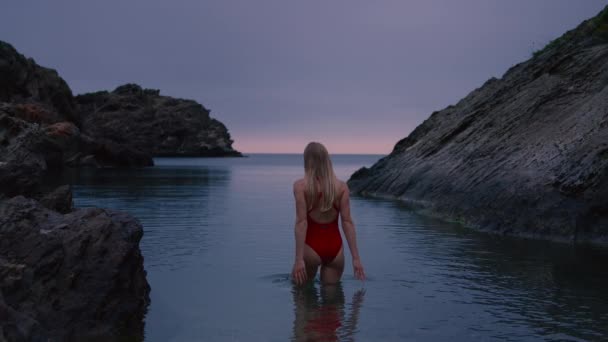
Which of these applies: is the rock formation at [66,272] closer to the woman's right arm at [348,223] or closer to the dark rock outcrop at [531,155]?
the woman's right arm at [348,223]

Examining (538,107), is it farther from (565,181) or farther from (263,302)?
(263,302)

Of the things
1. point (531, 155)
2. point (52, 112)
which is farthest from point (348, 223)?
point (52, 112)

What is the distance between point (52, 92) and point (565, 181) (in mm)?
74734

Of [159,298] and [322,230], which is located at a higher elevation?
[322,230]

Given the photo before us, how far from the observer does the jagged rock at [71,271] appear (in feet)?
22.6

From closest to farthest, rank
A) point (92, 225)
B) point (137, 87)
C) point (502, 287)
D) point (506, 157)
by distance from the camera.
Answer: point (92, 225)
point (502, 287)
point (506, 157)
point (137, 87)

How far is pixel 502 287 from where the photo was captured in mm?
10969

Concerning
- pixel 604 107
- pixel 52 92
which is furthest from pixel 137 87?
pixel 604 107

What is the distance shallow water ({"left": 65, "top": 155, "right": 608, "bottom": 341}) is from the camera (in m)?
8.33

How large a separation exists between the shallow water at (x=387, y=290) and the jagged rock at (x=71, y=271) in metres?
0.63

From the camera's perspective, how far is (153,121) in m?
150

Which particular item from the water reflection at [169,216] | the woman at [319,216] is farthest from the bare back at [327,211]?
the water reflection at [169,216]

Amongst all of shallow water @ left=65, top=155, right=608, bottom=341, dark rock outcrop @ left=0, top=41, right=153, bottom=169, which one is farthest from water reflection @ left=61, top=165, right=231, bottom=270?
dark rock outcrop @ left=0, top=41, right=153, bottom=169

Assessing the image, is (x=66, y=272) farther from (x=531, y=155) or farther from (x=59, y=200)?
(x=531, y=155)
